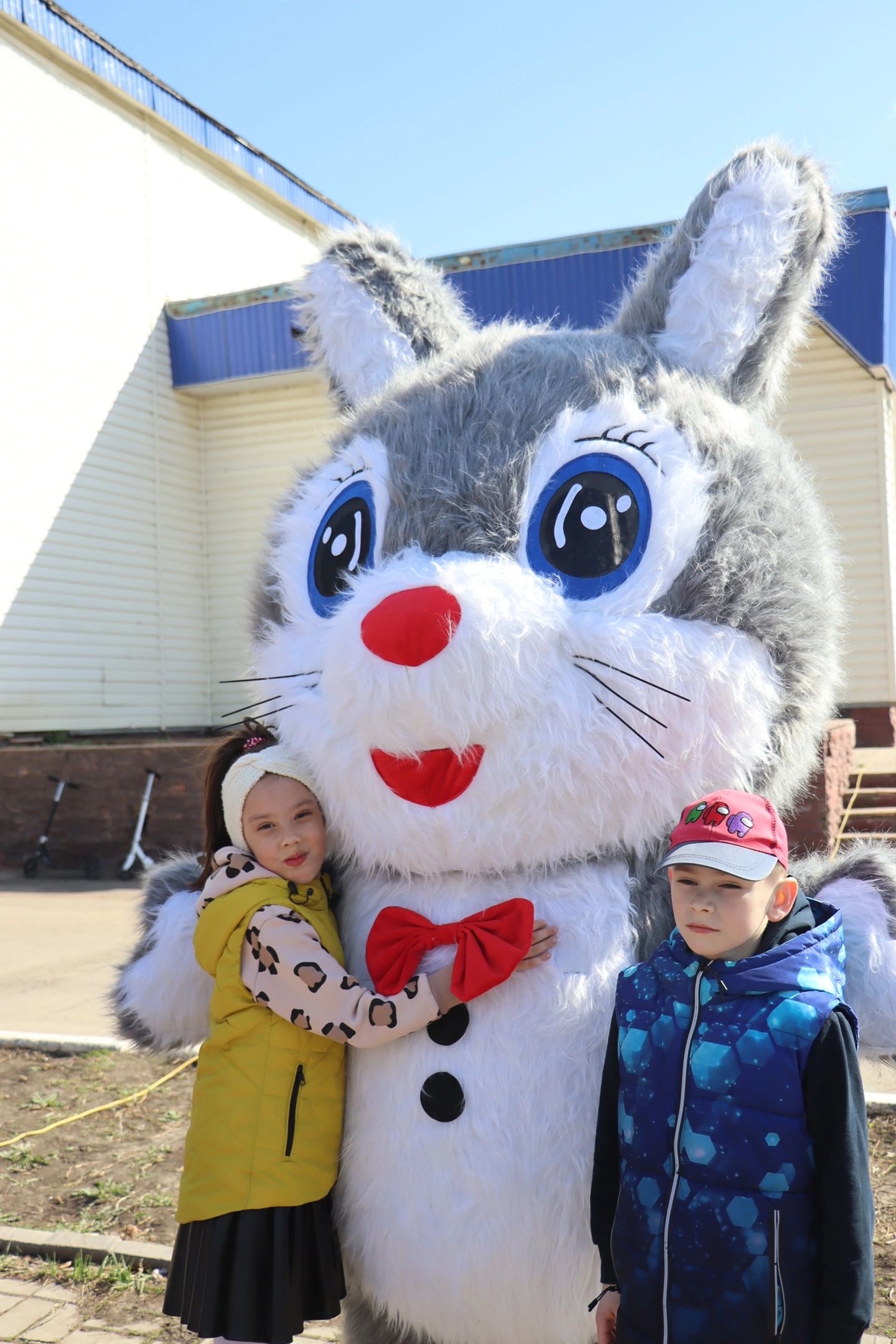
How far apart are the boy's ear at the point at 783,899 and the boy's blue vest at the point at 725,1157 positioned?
6cm

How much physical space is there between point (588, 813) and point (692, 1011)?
0.43m

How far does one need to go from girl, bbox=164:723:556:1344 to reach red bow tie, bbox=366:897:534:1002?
0.03 feet

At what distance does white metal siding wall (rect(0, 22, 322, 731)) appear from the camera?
1223 centimetres

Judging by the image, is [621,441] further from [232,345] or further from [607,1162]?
[232,345]

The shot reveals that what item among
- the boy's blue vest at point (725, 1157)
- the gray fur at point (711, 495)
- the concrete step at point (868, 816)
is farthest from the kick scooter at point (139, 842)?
the boy's blue vest at point (725, 1157)

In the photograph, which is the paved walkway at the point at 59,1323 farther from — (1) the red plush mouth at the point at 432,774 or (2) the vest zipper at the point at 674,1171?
(1) the red plush mouth at the point at 432,774

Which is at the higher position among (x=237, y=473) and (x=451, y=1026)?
(x=237, y=473)

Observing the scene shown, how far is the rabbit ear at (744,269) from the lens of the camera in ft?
7.68

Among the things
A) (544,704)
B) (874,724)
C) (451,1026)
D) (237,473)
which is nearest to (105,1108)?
(451,1026)

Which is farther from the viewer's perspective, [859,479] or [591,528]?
[859,479]

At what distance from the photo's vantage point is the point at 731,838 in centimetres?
169

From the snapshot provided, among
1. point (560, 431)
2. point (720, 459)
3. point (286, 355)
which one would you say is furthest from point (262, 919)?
point (286, 355)

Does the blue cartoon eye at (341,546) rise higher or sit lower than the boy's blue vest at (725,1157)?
higher

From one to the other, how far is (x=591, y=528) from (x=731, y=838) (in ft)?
2.17
